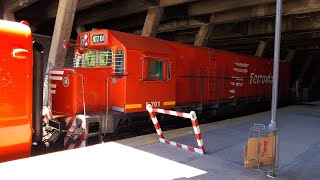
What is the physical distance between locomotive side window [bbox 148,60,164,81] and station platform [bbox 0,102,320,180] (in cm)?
176

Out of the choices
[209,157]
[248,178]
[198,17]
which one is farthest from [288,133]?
[198,17]

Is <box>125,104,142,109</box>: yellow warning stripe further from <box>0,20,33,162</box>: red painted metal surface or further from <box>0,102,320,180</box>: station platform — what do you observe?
<box>0,20,33,162</box>: red painted metal surface

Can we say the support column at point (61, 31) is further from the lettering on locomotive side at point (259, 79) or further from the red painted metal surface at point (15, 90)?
the lettering on locomotive side at point (259, 79)

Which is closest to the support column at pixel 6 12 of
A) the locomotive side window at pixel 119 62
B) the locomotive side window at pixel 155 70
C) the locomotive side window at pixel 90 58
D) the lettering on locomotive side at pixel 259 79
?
the locomotive side window at pixel 90 58

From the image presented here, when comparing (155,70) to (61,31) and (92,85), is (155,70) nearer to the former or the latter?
(92,85)

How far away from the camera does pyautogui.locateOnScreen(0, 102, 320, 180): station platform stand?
4.86m

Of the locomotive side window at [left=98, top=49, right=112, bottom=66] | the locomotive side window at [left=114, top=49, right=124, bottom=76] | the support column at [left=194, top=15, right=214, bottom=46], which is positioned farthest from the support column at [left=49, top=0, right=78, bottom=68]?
the support column at [left=194, top=15, right=214, bottom=46]

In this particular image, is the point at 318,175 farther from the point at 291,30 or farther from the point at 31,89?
the point at 291,30

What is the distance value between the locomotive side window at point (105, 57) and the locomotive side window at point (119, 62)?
20 centimetres

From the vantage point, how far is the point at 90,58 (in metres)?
8.63

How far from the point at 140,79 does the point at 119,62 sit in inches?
28.7

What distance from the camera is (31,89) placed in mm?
4867

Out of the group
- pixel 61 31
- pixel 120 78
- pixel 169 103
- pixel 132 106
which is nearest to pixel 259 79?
pixel 169 103

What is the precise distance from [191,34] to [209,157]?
1508 centimetres
